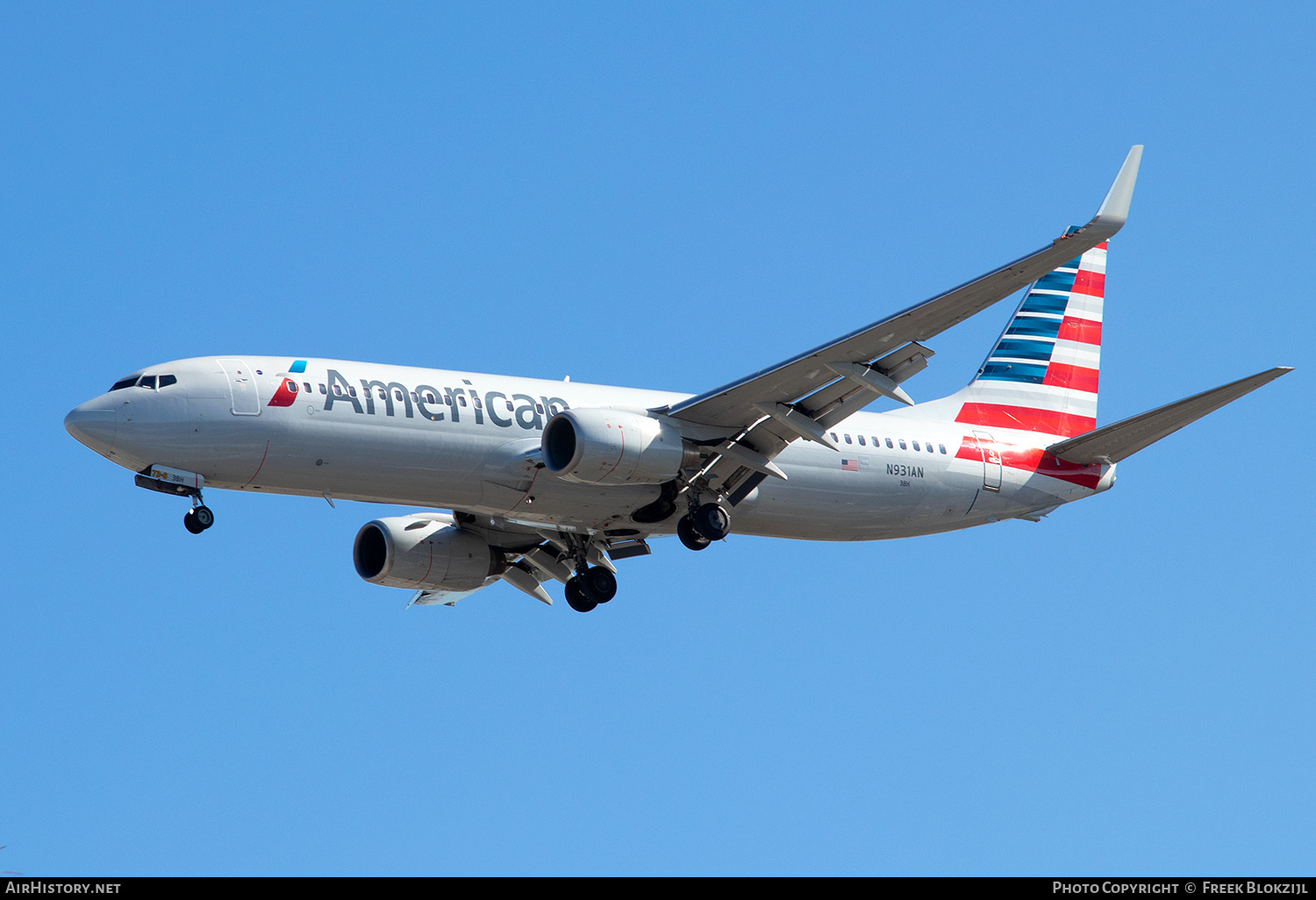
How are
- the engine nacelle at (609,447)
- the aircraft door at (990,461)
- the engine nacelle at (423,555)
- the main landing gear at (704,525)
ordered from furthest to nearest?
the aircraft door at (990,461) → the engine nacelle at (423,555) → the main landing gear at (704,525) → the engine nacelle at (609,447)

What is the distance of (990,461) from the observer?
37.1 m

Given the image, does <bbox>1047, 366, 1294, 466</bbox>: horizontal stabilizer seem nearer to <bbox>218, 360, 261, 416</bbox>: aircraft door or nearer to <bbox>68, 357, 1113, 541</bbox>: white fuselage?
<bbox>68, 357, 1113, 541</bbox>: white fuselage

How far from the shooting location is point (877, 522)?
3584 centimetres

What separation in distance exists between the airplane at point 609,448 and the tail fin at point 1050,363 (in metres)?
0.15

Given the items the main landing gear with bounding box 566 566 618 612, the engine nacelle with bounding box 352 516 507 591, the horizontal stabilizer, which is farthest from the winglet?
the engine nacelle with bounding box 352 516 507 591

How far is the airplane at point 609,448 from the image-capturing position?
29.7m

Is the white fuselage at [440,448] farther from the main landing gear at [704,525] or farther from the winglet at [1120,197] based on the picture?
the winglet at [1120,197]

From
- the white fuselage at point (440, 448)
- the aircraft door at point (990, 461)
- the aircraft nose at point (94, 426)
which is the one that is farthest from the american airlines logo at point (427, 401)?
the aircraft door at point (990, 461)

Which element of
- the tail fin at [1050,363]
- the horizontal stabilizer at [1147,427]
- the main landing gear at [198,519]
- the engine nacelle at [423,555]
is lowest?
the main landing gear at [198,519]

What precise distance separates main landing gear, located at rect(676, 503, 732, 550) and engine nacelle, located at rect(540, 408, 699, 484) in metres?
1.42

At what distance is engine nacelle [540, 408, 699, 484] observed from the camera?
100 ft

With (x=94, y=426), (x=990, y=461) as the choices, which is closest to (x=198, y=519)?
(x=94, y=426)

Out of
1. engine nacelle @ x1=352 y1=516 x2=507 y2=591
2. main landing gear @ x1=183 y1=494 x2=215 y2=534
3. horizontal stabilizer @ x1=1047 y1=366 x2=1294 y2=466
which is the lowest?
main landing gear @ x1=183 y1=494 x2=215 y2=534
